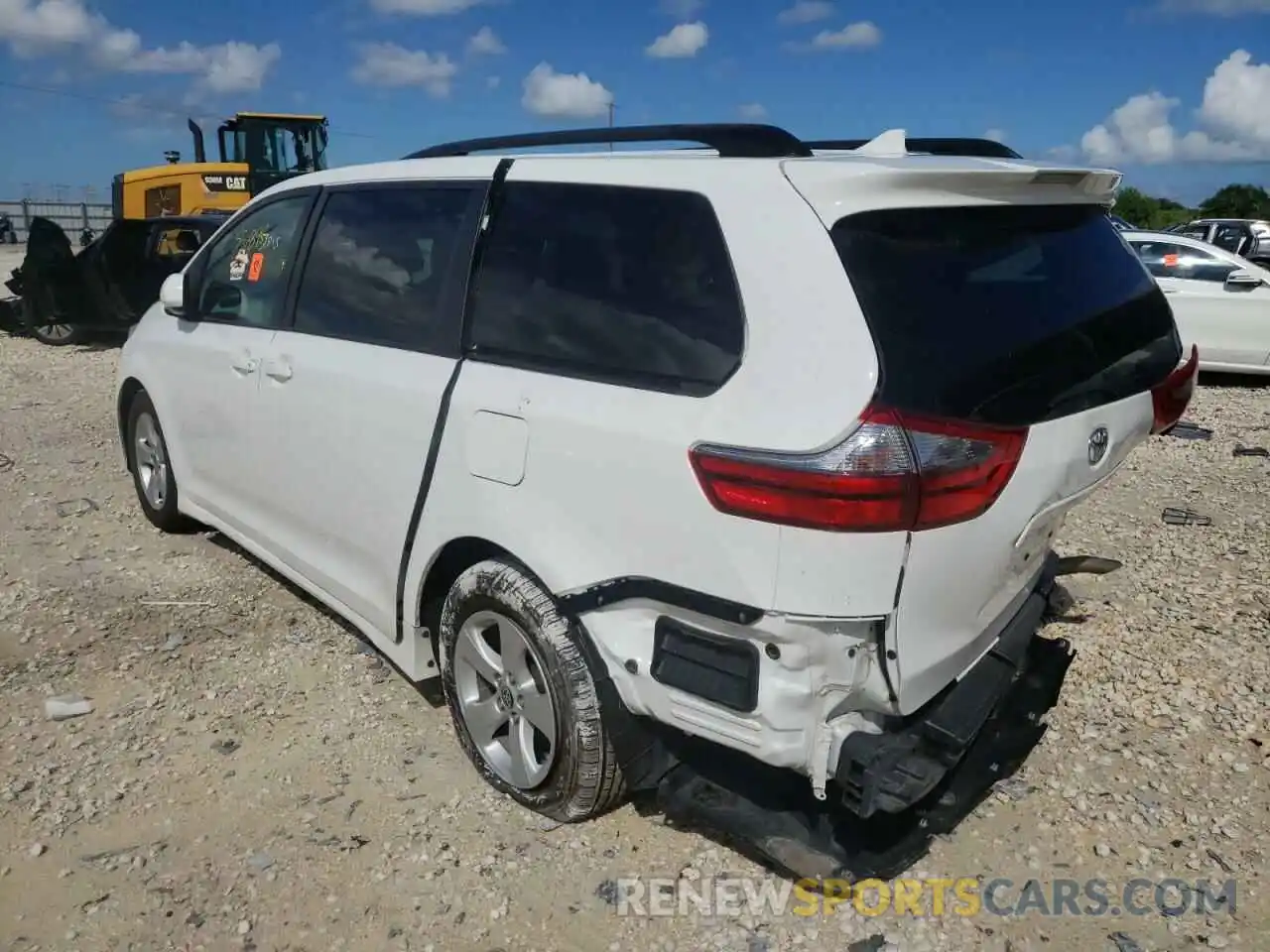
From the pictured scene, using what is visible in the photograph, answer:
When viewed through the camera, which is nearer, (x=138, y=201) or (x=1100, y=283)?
(x=1100, y=283)

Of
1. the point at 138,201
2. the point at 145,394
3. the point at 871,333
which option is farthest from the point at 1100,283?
the point at 138,201

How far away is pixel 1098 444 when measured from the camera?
2535 mm

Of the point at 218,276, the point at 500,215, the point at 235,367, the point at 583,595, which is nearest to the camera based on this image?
the point at 583,595

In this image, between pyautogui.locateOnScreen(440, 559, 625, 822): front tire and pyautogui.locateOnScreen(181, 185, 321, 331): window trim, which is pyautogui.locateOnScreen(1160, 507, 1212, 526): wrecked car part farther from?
pyautogui.locateOnScreen(181, 185, 321, 331): window trim

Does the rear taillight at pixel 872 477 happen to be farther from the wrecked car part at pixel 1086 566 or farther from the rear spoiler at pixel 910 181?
the wrecked car part at pixel 1086 566

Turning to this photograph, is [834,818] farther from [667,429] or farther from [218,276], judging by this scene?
[218,276]

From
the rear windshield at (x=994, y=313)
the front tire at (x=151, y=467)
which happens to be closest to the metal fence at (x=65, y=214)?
the front tire at (x=151, y=467)

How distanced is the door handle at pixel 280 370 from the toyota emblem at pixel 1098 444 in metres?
2.65

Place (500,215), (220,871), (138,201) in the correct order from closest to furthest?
(220,871) → (500,215) → (138,201)

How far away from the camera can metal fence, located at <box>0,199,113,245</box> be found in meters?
32.7

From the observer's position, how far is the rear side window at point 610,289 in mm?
2330

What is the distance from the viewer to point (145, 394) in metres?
4.97

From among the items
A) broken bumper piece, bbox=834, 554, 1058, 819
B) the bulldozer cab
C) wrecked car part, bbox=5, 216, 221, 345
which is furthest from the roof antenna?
the bulldozer cab

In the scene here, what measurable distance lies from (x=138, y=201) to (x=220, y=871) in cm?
1724
